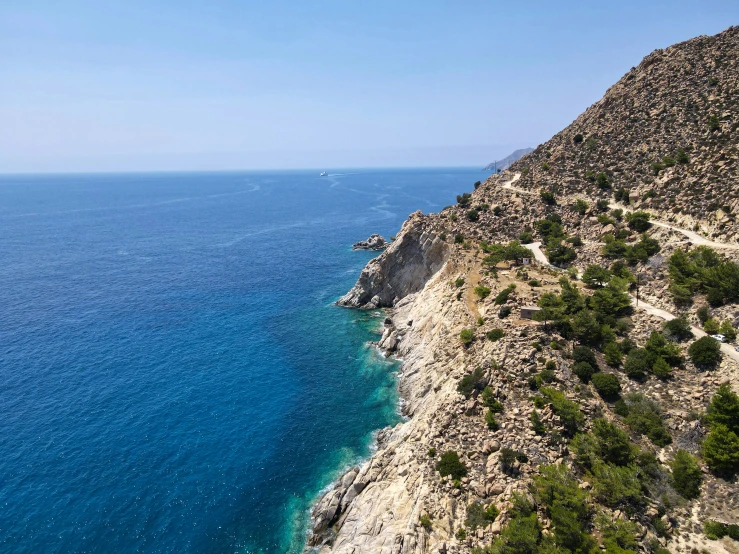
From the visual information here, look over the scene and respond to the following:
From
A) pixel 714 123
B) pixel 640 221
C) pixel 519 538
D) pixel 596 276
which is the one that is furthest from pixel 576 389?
pixel 714 123

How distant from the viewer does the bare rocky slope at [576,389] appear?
98.1ft

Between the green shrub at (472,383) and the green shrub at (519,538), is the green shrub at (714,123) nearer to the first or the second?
the green shrub at (472,383)

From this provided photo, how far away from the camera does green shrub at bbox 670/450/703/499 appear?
30422 millimetres

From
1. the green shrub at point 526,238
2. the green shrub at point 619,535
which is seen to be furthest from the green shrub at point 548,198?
the green shrub at point 619,535

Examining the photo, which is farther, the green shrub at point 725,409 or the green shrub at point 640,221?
the green shrub at point 640,221

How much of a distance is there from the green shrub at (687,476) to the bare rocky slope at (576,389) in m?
0.08

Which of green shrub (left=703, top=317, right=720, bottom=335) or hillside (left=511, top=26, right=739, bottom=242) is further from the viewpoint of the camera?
hillside (left=511, top=26, right=739, bottom=242)

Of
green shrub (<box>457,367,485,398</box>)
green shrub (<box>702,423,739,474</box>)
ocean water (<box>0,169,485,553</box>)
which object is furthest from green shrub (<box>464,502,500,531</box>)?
green shrub (<box>702,423,739,474</box>)

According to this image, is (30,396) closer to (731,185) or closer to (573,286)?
(573,286)

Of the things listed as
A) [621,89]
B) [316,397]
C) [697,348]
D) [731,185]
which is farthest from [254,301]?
[621,89]

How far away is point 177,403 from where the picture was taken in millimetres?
55906

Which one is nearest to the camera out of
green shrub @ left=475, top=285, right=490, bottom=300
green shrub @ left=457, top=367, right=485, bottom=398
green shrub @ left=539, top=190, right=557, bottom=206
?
green shrub @ left=457, top=367, right=485, bottom=398

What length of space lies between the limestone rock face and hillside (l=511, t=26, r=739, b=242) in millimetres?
27817

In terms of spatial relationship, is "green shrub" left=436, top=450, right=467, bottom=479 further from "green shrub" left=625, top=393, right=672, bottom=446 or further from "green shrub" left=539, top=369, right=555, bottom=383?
"green shrub" left=625, top=393, right=672, bottom=446
